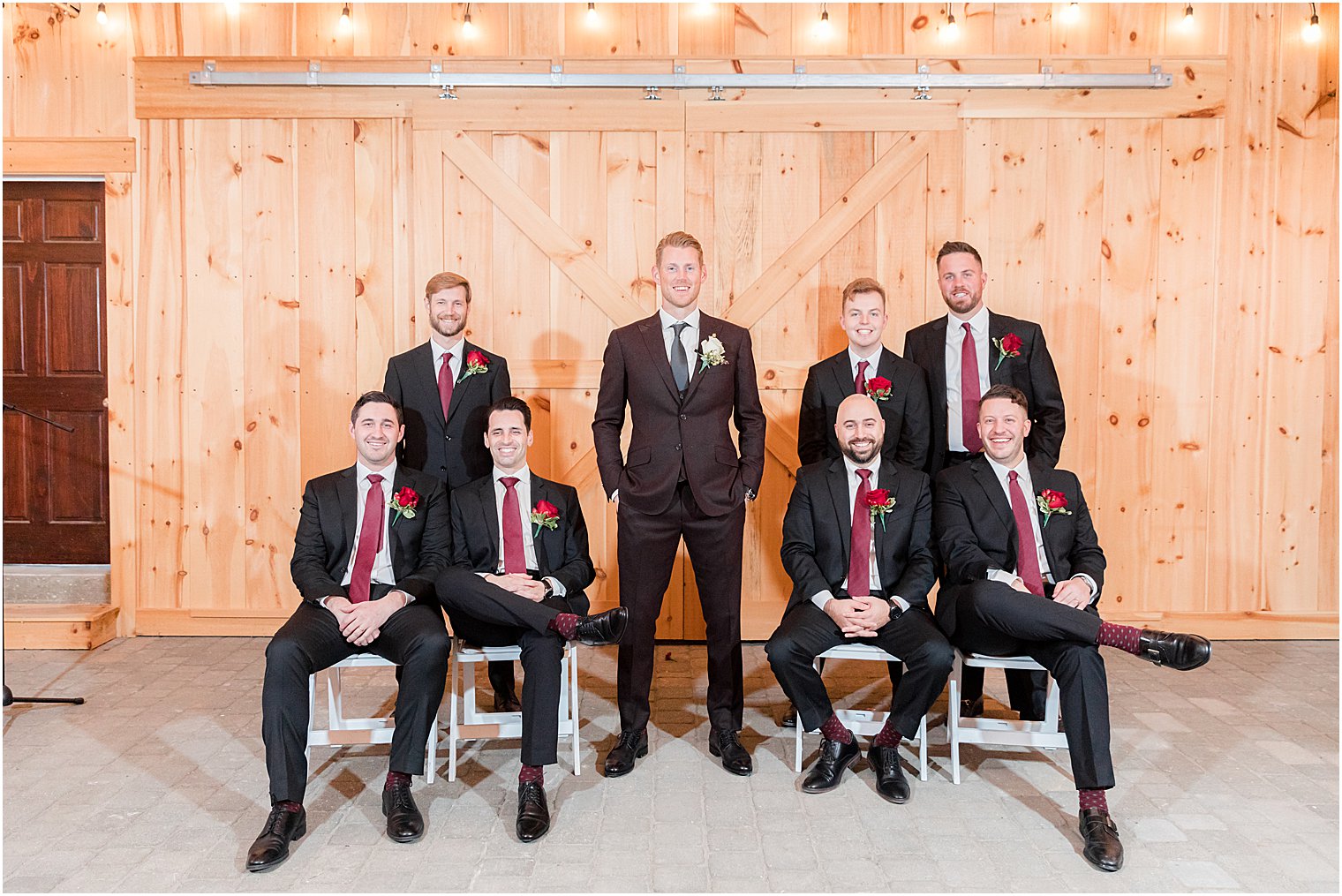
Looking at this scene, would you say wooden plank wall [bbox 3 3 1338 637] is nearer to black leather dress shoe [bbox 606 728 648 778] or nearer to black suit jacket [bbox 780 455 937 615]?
black suit jacket [bbox 780 455 937 615]

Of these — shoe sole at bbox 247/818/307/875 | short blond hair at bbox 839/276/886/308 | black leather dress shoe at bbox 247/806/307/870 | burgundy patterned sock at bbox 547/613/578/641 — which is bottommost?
shoe sole at bbox 247/818/307/875

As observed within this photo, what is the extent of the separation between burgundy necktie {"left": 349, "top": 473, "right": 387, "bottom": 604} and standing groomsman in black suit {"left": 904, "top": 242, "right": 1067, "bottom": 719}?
2.17 meters

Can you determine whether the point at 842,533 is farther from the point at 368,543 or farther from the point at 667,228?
the point at 667,228

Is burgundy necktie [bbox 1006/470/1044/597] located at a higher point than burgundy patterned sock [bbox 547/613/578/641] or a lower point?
higher

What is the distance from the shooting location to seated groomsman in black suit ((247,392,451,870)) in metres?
3.04

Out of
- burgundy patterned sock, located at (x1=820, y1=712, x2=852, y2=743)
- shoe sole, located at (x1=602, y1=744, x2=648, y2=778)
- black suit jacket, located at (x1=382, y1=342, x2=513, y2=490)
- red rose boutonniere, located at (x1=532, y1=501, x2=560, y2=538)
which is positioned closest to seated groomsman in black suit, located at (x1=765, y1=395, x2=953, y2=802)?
burgundy patterned sock, located at (x1=820, y1=712, x2=852, y2=743)

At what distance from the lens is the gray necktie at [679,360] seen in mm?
3725

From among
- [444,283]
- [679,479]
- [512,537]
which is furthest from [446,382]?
[679,479]

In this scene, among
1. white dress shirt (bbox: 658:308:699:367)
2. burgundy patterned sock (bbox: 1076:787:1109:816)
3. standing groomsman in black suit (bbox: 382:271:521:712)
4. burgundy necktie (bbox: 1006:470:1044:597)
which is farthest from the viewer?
standing groomsman in black suit (bbox: 382:271:521:712)

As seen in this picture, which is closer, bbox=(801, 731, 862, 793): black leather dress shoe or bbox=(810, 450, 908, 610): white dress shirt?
bbox=(801, 731, 862, 793): black leather dress shoe

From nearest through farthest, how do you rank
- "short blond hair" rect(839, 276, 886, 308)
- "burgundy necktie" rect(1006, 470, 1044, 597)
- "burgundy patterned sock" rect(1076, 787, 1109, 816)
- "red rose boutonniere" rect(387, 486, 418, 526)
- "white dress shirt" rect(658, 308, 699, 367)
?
"burgundy patterned sock" rect(1076, 787, 1109, 816) < "burgundy necktie" rect(1006, 470, 1044, 597) < "red rose boutonniere" rect(387, 486, 418, 526) < "white dress shirt" rect(658, 308, 699, 367) < "short blond hair" rect(839, 276, 886, 308)

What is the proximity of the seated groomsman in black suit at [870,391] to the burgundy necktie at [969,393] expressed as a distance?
0.17 m

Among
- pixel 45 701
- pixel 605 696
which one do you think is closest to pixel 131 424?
pixel 45 701

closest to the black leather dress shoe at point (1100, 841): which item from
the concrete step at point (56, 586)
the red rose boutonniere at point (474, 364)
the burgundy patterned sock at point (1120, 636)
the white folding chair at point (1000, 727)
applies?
the white folding chair at point (1000, 727)
